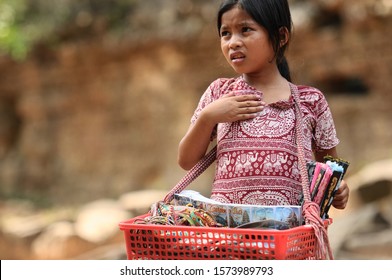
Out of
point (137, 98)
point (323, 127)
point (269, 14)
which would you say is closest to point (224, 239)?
point (323, 127)

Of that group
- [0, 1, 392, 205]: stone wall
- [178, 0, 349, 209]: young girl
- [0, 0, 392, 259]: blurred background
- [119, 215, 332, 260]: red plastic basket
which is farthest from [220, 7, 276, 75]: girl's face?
[0, 1, 392, 205]: stone wall

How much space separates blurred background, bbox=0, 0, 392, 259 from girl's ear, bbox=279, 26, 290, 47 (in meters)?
6.36

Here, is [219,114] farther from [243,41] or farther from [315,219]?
[315,219]

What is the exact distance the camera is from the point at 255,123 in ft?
7.24

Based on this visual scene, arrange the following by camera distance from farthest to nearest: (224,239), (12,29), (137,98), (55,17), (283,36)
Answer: (137,98)
(55,17)
(12,29)
(283,36)
(224,239)

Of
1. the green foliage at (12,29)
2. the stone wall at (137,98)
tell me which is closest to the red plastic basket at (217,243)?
the stone wall at (137,98)

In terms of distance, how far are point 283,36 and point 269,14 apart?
0.39 feet

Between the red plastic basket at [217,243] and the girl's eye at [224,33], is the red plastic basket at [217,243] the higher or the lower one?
the lower one

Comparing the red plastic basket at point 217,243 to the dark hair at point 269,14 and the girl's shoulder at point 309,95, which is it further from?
the dark hair at point 269,14

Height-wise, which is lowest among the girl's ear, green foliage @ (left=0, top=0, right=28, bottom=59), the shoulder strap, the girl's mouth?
the shoulder strap

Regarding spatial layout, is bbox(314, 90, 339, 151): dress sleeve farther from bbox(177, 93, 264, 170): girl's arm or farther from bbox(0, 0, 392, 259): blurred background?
bbox(0, 0, 392, 259): blurred background

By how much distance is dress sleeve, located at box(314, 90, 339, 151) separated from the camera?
230cm

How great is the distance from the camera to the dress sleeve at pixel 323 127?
2298 millimetres

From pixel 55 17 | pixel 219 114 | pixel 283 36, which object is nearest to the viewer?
pixel 219 114
